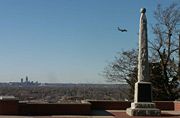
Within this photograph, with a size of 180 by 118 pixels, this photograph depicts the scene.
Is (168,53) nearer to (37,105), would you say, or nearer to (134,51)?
(134,51)

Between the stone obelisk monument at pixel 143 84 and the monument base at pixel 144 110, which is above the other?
the stone obelisk monument at pixel 143 84

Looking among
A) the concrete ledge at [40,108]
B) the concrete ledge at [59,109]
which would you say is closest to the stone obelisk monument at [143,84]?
the concrete ledge at [59,109]

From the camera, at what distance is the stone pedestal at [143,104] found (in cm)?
2577

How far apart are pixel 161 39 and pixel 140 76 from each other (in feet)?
48.6

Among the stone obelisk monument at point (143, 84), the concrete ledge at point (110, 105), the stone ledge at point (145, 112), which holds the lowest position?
the stone ledge at point (145, 112)

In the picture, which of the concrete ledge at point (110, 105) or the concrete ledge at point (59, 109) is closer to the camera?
the concrete ledge at point (59, 109)

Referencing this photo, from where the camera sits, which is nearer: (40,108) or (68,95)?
(40,108)

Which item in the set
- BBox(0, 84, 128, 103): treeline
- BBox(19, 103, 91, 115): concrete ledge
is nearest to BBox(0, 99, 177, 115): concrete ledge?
BBox(19, 103, 91, 115): concrete ledge

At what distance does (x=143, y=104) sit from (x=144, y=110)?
1.47 ft

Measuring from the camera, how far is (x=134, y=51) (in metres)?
45.8

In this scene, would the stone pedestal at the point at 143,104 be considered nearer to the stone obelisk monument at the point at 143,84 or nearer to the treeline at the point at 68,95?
the stone obelisk monument at the point at 143,84

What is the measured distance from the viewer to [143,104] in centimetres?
2614

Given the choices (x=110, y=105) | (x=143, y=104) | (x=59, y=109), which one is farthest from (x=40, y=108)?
(x=110, y=105)

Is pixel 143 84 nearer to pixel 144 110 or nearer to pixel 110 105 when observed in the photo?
pixel 144 110
